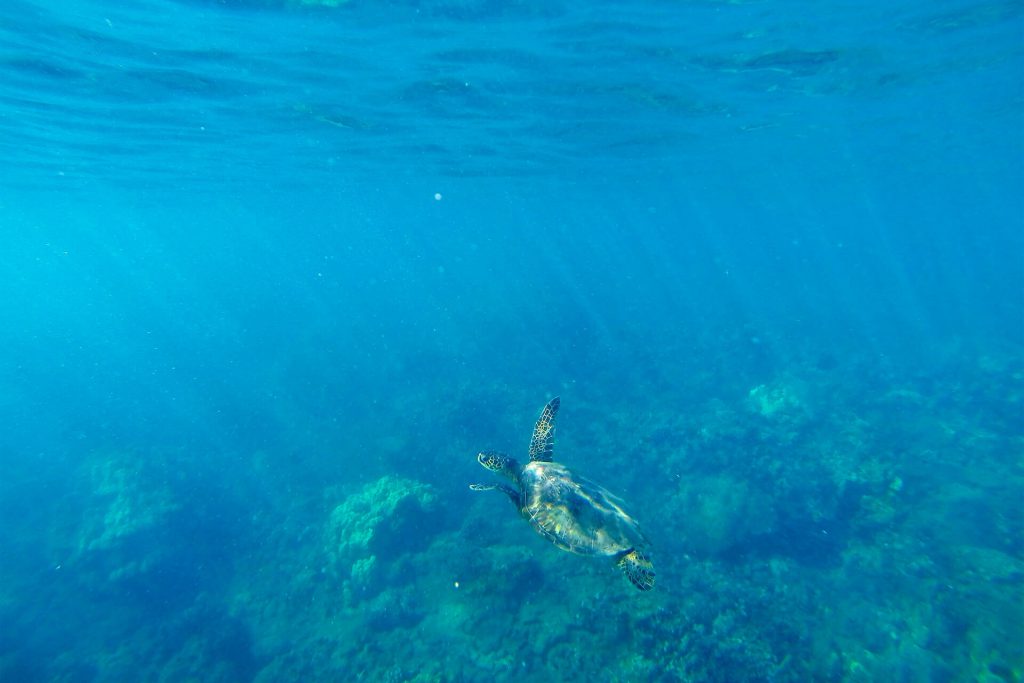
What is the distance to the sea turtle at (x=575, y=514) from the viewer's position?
6223 millimetres

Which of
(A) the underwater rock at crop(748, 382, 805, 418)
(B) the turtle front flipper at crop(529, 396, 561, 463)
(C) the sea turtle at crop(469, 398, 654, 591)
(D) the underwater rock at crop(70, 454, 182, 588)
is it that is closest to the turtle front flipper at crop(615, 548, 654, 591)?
(C) the sea turtle at crop(469, 398, 654, 591)

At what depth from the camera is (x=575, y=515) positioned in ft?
21.8

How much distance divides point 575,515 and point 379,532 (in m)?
7.89

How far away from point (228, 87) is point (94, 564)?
14.7 meters

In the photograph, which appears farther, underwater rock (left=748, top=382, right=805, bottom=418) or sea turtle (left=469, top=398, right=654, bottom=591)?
underwater rock (left=748, top=382, right=805, bottom=418)

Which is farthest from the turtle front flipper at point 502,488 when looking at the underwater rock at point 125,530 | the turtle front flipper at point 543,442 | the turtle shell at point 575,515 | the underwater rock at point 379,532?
the underwater rock at point 125,530

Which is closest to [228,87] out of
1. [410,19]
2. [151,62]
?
[151,62]

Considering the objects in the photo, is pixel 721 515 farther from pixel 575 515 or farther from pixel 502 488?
pixel 502 488

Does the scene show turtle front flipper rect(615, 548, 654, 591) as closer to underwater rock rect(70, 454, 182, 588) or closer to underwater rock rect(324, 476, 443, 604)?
underwater rock rect(324, 476, 443, 604)

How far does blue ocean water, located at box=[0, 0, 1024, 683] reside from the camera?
1033 centimetres

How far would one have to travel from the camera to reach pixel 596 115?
2011 centimetres

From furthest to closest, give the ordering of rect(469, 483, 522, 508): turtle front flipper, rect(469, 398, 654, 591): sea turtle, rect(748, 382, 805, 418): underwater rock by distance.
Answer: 1. rect(748, 382, 805, 418): underwater rock
2. rect(469, 483, 522, 508): turtle front flipper
3. rect(469, 398, 654, 591): sea turtle

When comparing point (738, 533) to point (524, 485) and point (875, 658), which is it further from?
point (524, 485)

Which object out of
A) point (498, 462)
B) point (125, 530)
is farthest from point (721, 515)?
point (125, 530)
